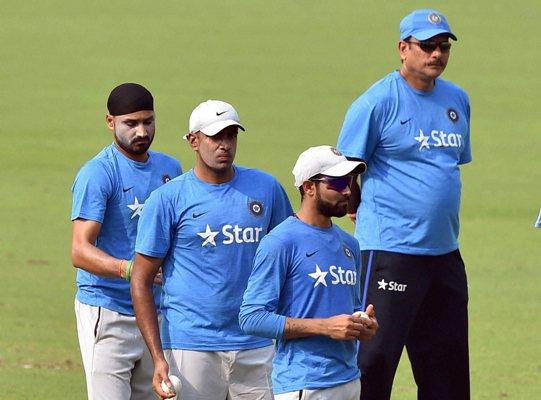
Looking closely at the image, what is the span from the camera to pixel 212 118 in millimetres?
7309

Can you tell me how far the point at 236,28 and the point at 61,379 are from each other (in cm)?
1489

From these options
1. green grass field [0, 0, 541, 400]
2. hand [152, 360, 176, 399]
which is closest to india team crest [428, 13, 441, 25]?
hand [152, 360, 176, 399]

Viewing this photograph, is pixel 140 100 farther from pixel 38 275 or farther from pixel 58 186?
pixel 58 186

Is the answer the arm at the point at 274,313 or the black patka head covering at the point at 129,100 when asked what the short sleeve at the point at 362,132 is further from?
the arm at the point at 274,313

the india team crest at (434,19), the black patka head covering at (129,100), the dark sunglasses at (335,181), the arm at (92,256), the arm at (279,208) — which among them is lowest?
the arm at (92,256)

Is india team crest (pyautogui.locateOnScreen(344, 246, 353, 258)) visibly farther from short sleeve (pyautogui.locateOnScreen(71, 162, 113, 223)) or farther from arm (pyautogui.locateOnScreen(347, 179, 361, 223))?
short sleeve (pyautogui.locateOnScreen(71, 162, 113, 223))

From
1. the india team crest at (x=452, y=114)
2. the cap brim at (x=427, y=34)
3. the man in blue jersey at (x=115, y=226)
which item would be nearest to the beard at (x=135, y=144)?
the man in blue jersey at (x=115, y=226)

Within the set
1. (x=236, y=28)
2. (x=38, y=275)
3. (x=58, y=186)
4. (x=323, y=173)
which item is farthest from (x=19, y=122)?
(x=323, y=173)

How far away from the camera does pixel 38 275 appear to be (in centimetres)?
1477

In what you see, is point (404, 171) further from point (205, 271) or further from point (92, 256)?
point (92, 256)

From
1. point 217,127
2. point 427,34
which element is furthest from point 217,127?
point 427,34

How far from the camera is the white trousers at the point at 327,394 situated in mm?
6547

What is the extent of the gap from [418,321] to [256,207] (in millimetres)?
1515

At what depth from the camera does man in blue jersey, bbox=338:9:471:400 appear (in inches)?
321
